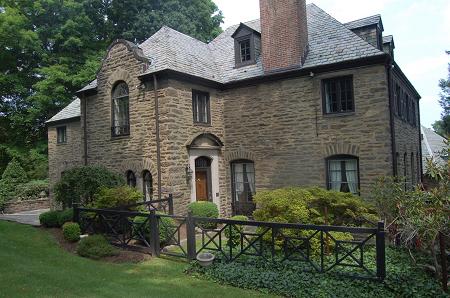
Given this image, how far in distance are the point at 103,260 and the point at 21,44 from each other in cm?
2328

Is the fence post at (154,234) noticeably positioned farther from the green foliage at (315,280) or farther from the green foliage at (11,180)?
the green foliage at (11,180)

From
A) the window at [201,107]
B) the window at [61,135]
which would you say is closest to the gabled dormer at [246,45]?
the window at [201,107]

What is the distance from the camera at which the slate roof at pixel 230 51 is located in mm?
13055

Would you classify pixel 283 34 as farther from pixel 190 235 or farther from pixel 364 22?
pixel 190 235

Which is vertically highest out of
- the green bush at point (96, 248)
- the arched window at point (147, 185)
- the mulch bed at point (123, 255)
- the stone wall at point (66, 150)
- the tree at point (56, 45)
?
the tree at point (56, 45)

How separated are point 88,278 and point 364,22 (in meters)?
13.4

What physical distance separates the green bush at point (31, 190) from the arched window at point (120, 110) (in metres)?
12.1

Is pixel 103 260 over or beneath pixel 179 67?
beneath

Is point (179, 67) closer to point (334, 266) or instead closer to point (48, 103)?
point (334, 266)

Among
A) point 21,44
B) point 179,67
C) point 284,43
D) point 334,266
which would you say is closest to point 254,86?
point 284,43

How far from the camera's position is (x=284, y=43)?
14.3 m

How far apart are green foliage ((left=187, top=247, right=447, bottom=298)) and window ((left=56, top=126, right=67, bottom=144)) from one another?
633 inches

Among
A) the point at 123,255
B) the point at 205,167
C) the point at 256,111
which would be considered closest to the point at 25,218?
the point at 205,167

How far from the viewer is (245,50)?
52.4 feet
